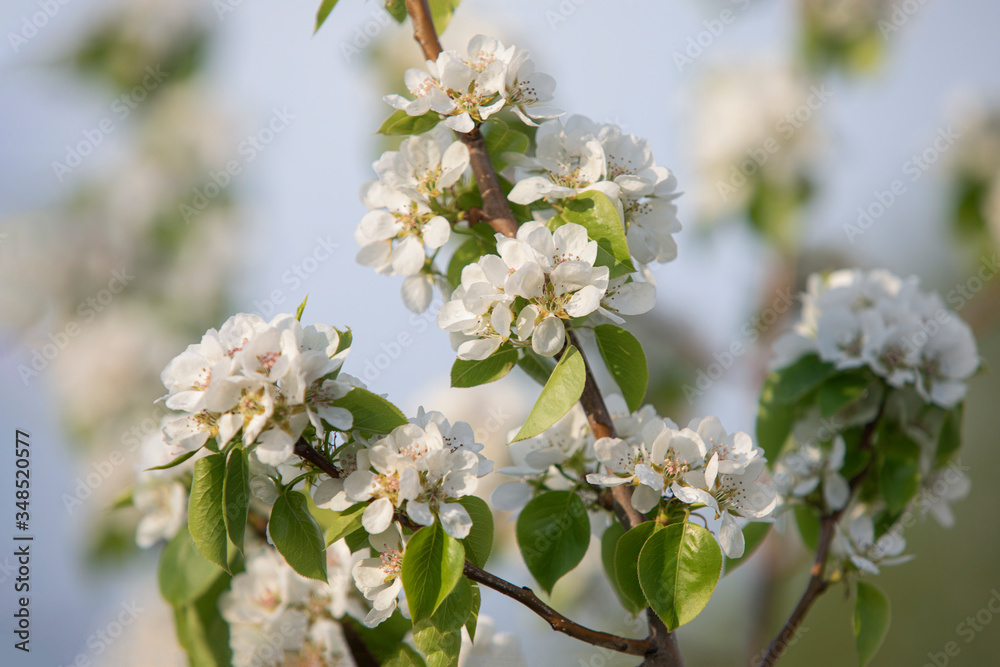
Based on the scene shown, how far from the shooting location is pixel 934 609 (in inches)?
190

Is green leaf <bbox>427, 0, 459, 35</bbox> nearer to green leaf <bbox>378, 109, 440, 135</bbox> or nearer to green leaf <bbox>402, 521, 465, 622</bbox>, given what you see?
green leaf <bbox>378, 109, 440, 135</bbox>

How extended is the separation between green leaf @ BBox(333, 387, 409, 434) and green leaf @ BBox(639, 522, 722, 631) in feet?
0.70

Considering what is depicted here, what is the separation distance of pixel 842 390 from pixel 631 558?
48cm

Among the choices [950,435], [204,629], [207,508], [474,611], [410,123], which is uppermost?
[410,123]

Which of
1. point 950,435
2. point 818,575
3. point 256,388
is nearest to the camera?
point 256,388

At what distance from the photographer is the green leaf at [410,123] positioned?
25.9 inches

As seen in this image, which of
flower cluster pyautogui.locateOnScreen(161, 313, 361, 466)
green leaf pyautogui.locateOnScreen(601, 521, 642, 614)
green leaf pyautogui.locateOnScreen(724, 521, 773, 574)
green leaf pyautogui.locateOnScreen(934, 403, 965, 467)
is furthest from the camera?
green leaf pyautogui.locateOnScreen(934, 403, 965, 467)

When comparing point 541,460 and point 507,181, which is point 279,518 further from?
point 507,181

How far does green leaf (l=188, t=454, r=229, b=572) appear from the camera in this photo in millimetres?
547

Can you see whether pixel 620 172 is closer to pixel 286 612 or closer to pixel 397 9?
pixel 397 9

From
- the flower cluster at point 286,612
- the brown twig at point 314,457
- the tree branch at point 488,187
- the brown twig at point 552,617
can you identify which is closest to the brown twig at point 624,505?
the brown twig at point 552,617

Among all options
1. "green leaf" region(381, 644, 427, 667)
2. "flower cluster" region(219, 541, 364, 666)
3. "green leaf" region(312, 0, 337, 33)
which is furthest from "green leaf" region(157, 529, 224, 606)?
"green leaf" region(312, 0, 337, 33)

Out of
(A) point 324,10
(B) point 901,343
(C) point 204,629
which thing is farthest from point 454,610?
(B) point 901,343

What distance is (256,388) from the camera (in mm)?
520
